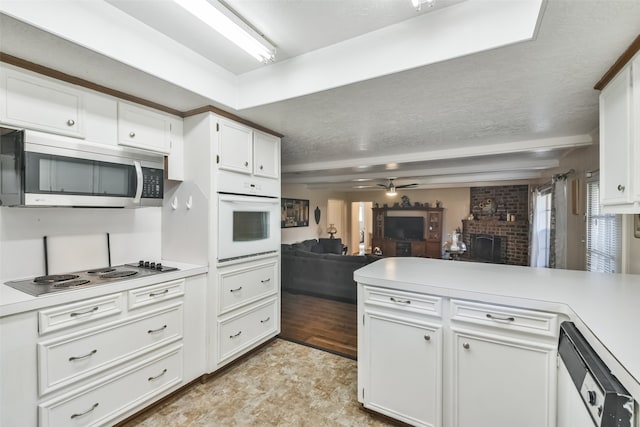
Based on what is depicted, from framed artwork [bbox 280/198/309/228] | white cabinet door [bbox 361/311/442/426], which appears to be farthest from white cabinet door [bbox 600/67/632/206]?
framed artwork [bbox 280/198/309/228]

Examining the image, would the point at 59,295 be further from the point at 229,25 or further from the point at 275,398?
the point at 229,25

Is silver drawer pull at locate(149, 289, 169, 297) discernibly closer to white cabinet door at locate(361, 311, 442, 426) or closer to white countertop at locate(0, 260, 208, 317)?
white countertop at locate(0, 260, 208, 317)

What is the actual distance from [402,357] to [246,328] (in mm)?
1496

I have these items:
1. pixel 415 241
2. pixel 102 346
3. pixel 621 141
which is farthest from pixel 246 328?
pixel 415 241

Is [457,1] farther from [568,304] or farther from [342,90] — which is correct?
[568,304]

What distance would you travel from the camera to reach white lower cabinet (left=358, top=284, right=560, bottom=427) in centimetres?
141

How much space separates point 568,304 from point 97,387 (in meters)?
2.54

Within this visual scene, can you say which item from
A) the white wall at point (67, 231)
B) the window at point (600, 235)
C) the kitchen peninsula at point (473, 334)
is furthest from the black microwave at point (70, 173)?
the window at point (600, 235)

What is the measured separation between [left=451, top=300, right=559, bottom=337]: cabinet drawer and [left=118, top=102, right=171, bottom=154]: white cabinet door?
7.79 ft

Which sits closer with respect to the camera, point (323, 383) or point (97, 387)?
point (97, 387)

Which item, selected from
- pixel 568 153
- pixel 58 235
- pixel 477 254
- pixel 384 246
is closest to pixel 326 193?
pixel 384 246

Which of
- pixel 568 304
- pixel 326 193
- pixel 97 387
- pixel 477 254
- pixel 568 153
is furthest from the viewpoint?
pixel 326 193

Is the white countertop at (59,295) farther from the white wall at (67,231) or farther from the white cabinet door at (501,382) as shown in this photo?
the white cabinet door at (501,382)

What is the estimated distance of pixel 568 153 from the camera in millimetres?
3633
